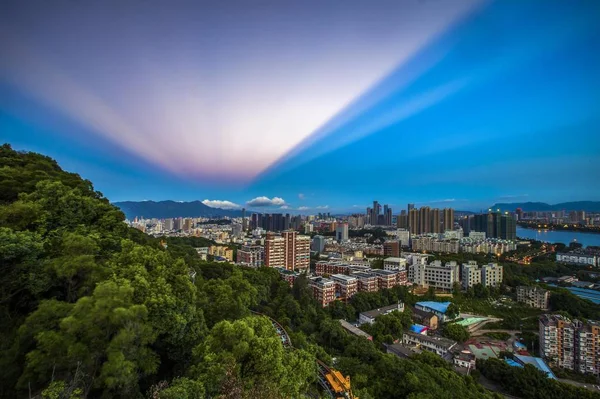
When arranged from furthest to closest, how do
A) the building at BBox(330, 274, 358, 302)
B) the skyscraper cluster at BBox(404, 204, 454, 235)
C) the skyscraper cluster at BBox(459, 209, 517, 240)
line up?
the skyscraper cluster at BBox(404, 204, 454, 235) → the skyscraper cluster at BBox(459, 209, 517, 240) → the building at BBox(330, 274, 358, 302)

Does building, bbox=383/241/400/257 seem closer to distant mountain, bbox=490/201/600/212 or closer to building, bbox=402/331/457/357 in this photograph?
building, bbox=402/331/457/357

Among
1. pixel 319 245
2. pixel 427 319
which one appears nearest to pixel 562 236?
pixel 319 245

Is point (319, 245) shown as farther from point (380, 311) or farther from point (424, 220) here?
point (424, 220)

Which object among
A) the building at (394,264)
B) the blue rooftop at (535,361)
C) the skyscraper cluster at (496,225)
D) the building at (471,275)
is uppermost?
the skyscraper cluster at (496,225)

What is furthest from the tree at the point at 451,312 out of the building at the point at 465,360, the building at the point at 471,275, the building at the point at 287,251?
the building at the point at 287,251

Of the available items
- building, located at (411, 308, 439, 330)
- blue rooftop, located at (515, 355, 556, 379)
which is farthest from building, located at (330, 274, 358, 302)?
blue rooftop, located at (515, 355, 556, 379)

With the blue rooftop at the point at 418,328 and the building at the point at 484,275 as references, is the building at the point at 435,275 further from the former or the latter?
the blue rooftop at the point at 418,328

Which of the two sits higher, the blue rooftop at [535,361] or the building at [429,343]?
the building at [429,343]
